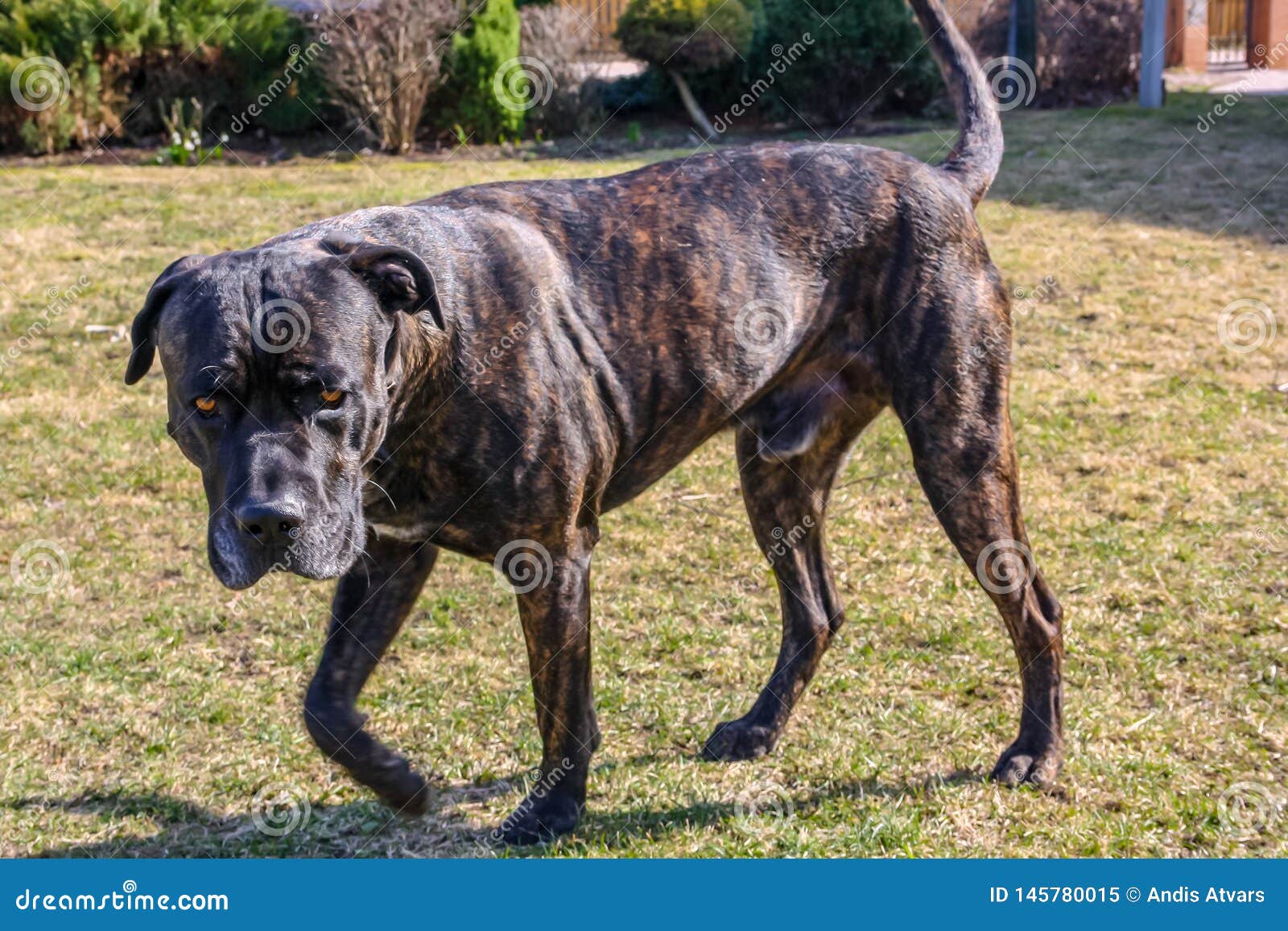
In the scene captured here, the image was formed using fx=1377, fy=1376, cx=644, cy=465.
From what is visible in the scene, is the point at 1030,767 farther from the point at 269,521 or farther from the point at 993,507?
the point at 269,521

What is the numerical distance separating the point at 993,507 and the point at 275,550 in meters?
2.07

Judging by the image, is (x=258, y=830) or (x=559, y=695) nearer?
(x=559, y=695)

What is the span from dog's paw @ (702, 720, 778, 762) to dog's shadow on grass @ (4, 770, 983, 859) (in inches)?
6.5

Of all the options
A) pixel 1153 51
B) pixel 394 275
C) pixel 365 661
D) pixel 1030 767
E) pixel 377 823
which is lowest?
pixel 1153 51

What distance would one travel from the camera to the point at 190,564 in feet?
18.2

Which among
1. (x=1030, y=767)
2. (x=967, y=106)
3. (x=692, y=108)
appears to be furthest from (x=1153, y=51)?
(x=1030, y=767)

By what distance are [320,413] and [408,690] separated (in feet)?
6.03

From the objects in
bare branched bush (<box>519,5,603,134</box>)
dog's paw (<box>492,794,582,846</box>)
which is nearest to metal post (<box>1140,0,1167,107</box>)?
bare branched bush (<box>519,5,603,134</box>)

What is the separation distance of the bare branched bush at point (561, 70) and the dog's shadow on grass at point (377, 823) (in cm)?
1032

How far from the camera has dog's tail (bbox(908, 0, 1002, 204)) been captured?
425cm

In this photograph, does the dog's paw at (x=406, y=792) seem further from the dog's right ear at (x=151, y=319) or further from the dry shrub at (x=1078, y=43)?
the dry shrub at (x=1078, y=43)

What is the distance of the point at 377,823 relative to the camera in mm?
3900

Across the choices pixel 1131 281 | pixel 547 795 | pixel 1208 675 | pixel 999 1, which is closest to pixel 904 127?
pixel 999 1

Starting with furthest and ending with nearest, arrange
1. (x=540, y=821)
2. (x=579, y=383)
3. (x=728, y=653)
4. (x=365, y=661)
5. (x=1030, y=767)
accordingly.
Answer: (x=728, y=653), (x=1030, y=767), (x=540, y=821), (x=365, y=661), (x=579, y=383)
